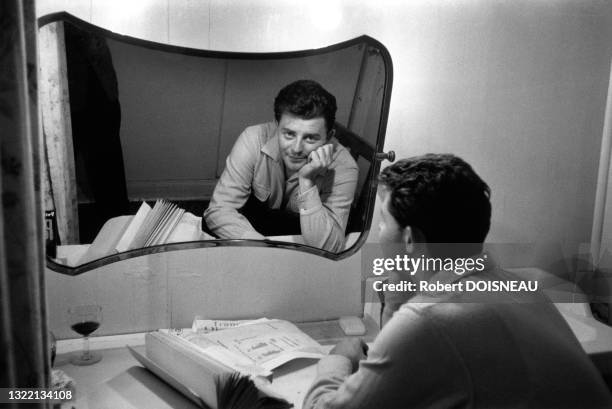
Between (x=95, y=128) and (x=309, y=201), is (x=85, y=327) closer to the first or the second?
(x=95, y=128)

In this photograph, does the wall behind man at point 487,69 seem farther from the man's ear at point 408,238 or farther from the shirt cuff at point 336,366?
the shirt cuff at point 336,366

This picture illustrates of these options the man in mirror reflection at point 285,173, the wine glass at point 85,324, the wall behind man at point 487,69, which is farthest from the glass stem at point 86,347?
the wall behind man at point 487,69

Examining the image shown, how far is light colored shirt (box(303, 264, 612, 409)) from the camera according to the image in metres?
0.97

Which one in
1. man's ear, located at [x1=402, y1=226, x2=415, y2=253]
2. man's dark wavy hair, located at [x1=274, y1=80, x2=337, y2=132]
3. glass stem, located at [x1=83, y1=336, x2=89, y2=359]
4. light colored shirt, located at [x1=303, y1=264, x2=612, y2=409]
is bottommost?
glass stem, located at [x1=83, y1=336, x2=89, y2=359]

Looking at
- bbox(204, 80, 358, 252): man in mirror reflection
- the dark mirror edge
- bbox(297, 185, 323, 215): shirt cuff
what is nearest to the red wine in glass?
the dark mirror edge

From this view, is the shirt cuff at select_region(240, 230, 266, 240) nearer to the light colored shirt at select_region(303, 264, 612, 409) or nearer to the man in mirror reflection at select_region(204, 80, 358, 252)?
the man in mirror reflection at select_region(204, 80, 358, 252)

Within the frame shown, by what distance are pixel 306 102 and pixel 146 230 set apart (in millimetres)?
507

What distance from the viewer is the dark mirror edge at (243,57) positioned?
55.1 inches

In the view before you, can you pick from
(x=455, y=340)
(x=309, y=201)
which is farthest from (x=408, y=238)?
(x=309, y=201)

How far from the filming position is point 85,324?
4.71 ft

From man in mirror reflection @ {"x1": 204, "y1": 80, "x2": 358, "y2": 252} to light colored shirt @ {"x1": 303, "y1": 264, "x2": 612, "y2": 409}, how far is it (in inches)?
22.5

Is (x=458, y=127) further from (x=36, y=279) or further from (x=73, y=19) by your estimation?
(x=36, y=279)

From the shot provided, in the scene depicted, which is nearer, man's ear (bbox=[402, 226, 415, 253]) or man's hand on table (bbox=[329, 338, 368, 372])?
man's ear (bbox=[402, 226, 415, 253])

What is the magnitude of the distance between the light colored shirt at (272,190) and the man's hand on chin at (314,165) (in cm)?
1
